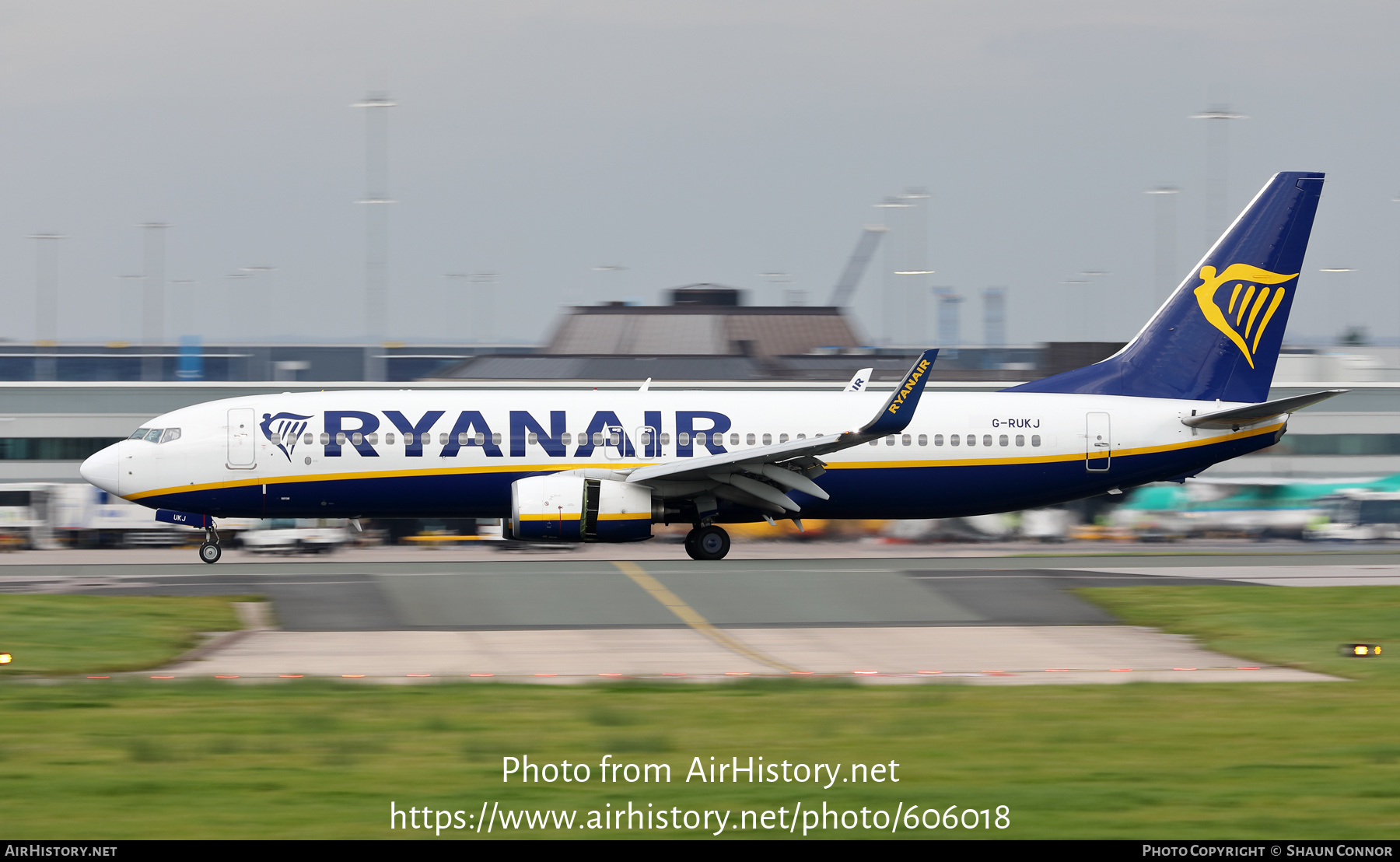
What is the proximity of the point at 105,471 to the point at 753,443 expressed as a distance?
47.0ft

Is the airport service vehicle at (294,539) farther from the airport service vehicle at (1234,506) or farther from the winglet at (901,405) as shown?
the airport service vehicle at (1234,506)

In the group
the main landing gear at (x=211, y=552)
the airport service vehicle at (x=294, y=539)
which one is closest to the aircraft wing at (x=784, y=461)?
the main landing gear at (x=211, y=552)

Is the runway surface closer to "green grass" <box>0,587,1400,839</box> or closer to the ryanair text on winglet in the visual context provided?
"green grass" <box>0,587,1400,839</box>

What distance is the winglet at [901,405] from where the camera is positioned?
2986 centimetres

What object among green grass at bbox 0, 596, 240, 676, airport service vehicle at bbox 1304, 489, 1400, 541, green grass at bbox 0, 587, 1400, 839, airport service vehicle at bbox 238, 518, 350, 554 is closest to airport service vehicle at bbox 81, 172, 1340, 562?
airport service vehicle at bbox 238, 518, 350, 554

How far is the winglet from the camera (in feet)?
98.0

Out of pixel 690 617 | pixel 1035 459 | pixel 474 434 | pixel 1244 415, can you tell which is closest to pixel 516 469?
pixel 474 434

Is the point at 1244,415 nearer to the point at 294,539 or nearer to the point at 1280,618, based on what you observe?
the point at 1280,618

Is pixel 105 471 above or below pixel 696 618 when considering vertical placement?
above

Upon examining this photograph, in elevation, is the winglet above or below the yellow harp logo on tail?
below

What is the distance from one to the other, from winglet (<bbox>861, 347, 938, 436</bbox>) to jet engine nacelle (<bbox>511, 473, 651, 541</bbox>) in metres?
5.13

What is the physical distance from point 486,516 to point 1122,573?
543 inches

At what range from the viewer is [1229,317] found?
35188 mm
